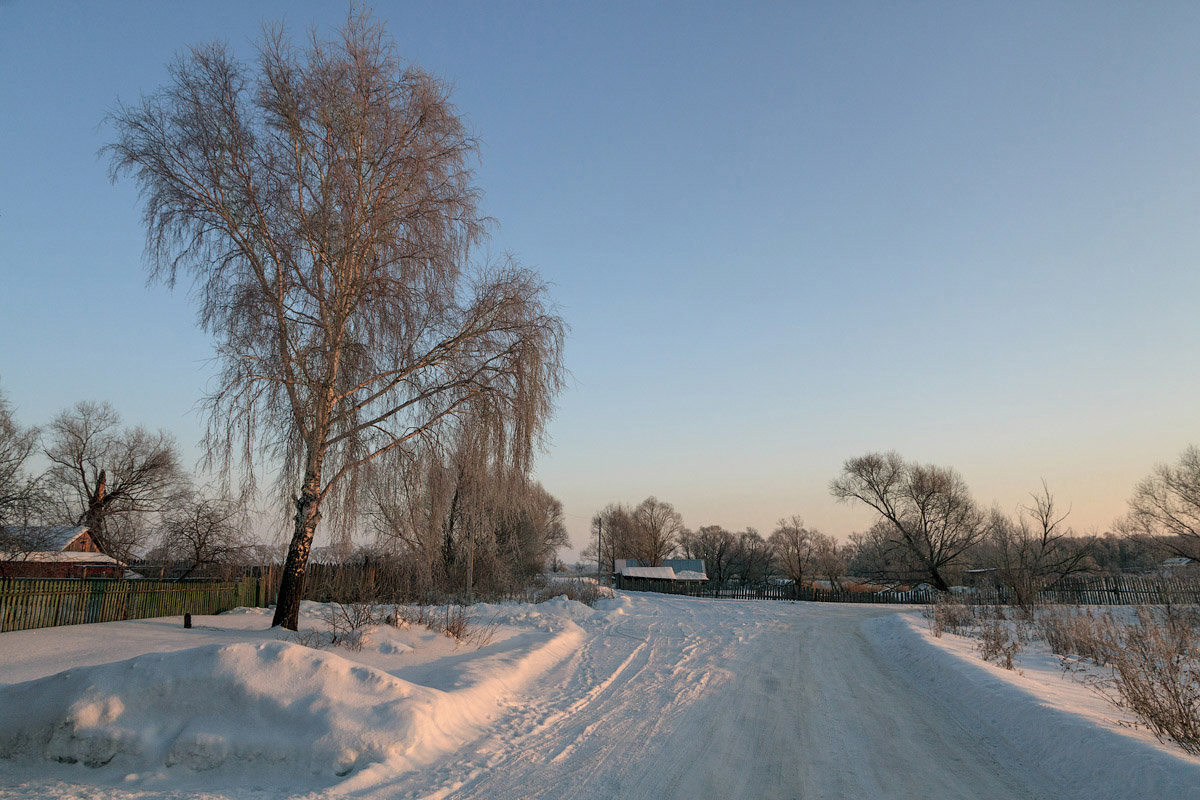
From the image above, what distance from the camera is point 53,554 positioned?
31062 mm

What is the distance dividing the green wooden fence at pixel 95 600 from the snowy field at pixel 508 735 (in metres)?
3.79

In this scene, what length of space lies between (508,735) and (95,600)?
12.8m

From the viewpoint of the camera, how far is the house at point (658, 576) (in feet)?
169

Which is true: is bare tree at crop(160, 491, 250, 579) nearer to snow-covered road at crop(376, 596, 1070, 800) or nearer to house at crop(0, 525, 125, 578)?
house at crop(0, 525, 125, 578)

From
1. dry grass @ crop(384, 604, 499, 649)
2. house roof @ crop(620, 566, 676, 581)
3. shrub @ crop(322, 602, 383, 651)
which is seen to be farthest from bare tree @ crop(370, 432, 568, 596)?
house roof @ crop(620, 566, 676, 581)

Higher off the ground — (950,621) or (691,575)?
(950,621)

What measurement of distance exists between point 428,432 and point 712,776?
8165mm

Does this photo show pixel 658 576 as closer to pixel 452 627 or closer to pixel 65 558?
pixel 65 558

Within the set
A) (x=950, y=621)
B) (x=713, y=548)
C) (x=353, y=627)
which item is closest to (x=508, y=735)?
(x=353, y=627)

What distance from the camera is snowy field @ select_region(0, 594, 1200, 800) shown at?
514 cm

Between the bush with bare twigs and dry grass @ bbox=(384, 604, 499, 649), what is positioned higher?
dry grass @ bbox=(384, 604, 499, 649)

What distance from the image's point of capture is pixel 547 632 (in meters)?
15.3

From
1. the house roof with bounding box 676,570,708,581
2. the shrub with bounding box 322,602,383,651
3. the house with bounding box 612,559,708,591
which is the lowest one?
the house roof with bounding box 676,570,708,581

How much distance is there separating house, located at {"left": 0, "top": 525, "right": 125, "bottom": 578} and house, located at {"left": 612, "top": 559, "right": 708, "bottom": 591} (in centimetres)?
3641
